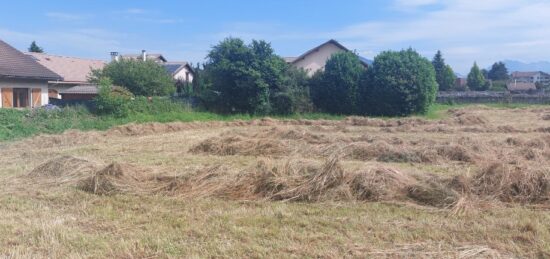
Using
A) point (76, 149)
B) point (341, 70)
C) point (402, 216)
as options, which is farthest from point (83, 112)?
point (402, 216)

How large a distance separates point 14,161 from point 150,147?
381 centimetres

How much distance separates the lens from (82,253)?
475cm

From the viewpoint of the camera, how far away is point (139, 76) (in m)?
30.2

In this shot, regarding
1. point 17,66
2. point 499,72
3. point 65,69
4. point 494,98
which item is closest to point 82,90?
point 65,69

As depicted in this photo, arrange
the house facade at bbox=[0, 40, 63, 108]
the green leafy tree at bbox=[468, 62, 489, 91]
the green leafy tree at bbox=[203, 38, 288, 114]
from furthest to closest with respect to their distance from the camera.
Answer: the green leafy tree at bbox=[468, 62, 489, 91] → the green leafy tree at bbox=[203, 38, 288, 114] → the house facade at bbox=[0, 40, 63, 108]

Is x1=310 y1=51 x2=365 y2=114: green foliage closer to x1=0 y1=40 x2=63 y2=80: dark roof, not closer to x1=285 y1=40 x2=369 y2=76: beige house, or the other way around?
x1=285 y1=40 x2=369 y2=76: beige house

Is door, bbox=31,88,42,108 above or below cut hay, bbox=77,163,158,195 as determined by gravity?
above

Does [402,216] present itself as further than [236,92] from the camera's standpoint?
No

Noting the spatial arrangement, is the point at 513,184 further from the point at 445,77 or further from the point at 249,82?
the point at 445,77

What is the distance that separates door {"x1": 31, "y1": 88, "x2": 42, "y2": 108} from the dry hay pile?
1593 cm

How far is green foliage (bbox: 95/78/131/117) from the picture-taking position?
70.8 ft

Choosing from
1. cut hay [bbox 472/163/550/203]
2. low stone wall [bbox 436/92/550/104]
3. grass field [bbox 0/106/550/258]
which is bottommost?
grass field [bbox 0/106/550/258]

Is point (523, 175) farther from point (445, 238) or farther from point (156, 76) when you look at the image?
point (156, 76)

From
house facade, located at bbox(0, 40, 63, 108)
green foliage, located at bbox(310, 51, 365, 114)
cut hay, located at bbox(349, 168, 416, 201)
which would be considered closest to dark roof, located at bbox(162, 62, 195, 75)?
green foliage, located at bbox(310, 51, 365, 114)
